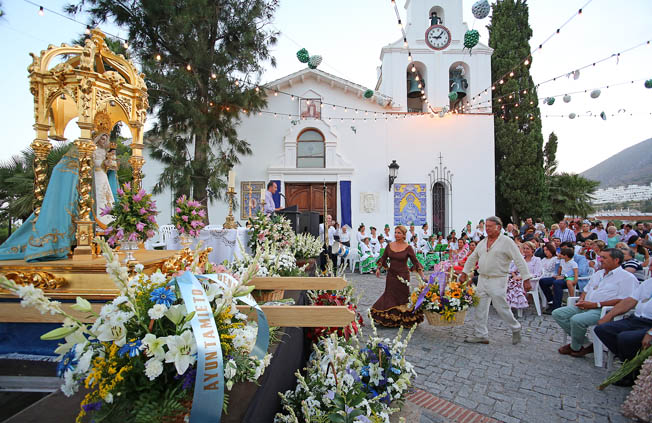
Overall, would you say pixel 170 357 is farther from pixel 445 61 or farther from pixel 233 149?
pixel 445 61

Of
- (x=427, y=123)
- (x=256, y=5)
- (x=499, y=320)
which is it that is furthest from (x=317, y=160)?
(x=499, y=320)

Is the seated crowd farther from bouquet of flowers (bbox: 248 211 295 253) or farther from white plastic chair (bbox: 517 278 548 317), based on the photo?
bouquet of flowers (bbox: 248 211 295 253)

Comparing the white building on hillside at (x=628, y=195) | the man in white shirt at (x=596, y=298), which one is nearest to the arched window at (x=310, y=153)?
the man in white shirt at (x=596, y=298)

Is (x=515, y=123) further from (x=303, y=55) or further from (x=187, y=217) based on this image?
(x=187, y=217)

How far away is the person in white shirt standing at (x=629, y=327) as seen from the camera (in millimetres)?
3891

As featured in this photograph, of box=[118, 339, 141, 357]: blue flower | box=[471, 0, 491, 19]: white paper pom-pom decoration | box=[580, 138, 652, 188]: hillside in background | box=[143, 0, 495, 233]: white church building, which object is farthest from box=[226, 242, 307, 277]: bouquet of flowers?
box=[580, 138, 652, 188]: hillside in background

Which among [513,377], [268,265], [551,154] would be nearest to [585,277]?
[513,377]

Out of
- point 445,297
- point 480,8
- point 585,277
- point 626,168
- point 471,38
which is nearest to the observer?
point 445,297

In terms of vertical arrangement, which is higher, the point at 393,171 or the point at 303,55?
the point at 303,55

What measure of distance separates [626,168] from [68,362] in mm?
109430

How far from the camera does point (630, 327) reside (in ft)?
13.5

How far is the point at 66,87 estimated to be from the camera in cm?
347

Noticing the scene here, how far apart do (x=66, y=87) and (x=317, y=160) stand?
12.9m

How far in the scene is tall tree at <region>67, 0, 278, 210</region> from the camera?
37.8ft
